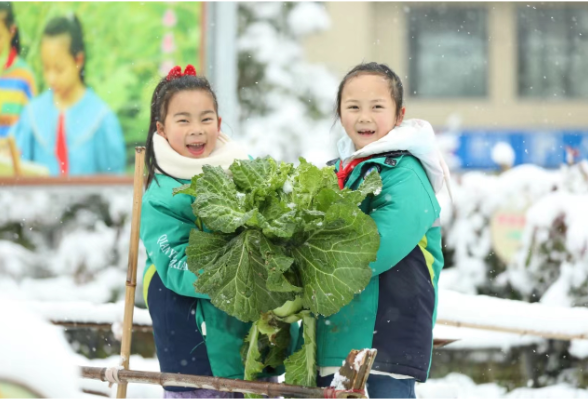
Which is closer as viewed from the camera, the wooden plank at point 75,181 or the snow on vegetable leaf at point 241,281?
the snow on vegetable leaf at point 241,281

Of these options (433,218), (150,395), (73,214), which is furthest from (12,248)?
(433,218)

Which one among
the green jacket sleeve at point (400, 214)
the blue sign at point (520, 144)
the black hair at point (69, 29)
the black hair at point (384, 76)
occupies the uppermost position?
the black hair at point (69, 29)

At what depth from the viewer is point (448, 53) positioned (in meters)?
9.57

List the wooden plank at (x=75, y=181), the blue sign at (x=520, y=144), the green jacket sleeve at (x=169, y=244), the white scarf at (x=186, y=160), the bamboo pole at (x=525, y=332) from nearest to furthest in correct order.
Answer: the green jacket sleeve at (x=169, y=244) < the white scarf at (x=186, y=160) < the bamboo pole at (x=525, y=332) < the wooden plank at (x=75, y=181) < the blue sign at (x=520, y=144)

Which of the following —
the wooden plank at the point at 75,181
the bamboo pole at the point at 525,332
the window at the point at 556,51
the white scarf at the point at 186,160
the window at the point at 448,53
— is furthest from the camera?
the window at the point at 556,51

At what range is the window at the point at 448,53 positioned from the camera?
31.0ft

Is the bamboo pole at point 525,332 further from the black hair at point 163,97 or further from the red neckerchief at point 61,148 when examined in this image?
the red neckerchief at point 61,148

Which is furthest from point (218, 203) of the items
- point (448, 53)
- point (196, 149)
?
A: point (448, 53)

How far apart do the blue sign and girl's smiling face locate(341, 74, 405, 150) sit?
4.89 metres

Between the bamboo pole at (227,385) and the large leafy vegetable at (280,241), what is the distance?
0.22 metres

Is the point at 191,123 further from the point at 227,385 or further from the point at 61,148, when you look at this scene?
the point at 61,148

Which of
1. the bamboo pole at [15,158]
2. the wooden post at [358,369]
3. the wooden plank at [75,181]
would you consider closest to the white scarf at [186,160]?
the wooden post at [358,369]

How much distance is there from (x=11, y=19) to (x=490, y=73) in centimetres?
619

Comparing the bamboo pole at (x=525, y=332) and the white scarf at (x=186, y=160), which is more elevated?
the white scarf at (x=186, y=160)
